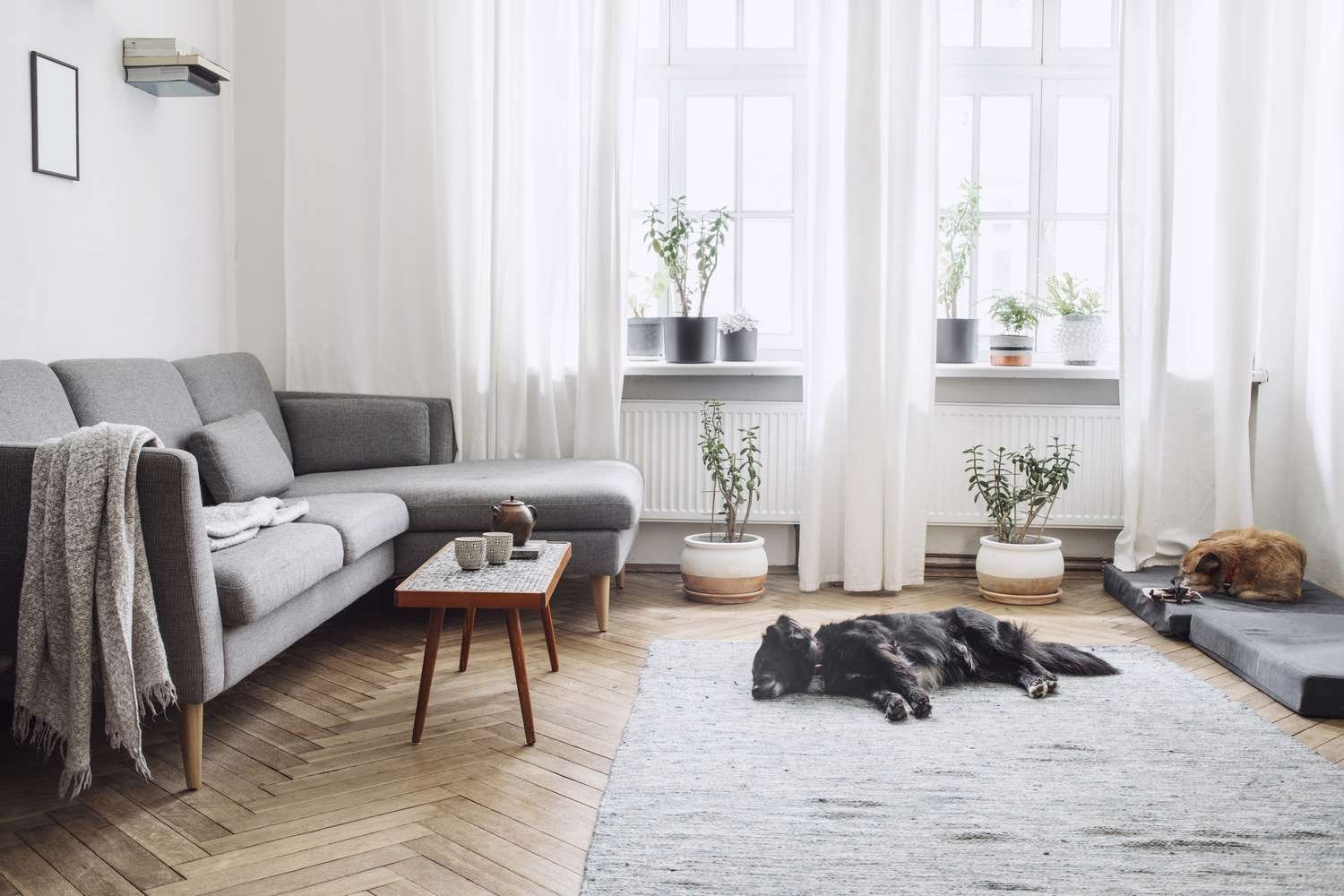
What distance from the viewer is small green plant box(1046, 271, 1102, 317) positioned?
4.41 metres

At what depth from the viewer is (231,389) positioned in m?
3.74

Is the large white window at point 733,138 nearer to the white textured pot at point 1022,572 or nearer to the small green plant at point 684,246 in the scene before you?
the small green plant at point 684,246

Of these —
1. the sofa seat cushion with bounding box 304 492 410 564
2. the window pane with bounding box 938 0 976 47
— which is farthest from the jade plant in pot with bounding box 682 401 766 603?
the window pane with bounding box 938 0 976 47

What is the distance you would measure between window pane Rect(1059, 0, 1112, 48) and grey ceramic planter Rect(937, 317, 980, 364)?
1257 mm

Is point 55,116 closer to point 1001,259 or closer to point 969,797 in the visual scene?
point 969,797

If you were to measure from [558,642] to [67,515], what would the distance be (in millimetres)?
1582

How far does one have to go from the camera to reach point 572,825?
2102 millimetres

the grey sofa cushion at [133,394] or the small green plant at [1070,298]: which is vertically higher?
the small green plant at [1070,298]

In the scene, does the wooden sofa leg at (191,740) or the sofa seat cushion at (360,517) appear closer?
the wooden sofa leg at (191,740)

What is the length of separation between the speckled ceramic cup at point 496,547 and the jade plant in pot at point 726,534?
1.39m

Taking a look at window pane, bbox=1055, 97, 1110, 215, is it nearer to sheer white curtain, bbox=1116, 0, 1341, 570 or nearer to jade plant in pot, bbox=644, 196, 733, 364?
sheer white curtain, bbox=1116, 0, 1341, 570

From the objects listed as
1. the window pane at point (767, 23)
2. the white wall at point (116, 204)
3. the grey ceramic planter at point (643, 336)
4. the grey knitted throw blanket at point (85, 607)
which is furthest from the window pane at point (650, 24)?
the grey knitted throw blanket at point (85, 607)

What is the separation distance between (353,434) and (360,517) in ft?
3.28

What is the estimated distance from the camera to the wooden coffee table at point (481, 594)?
7.86 feet
